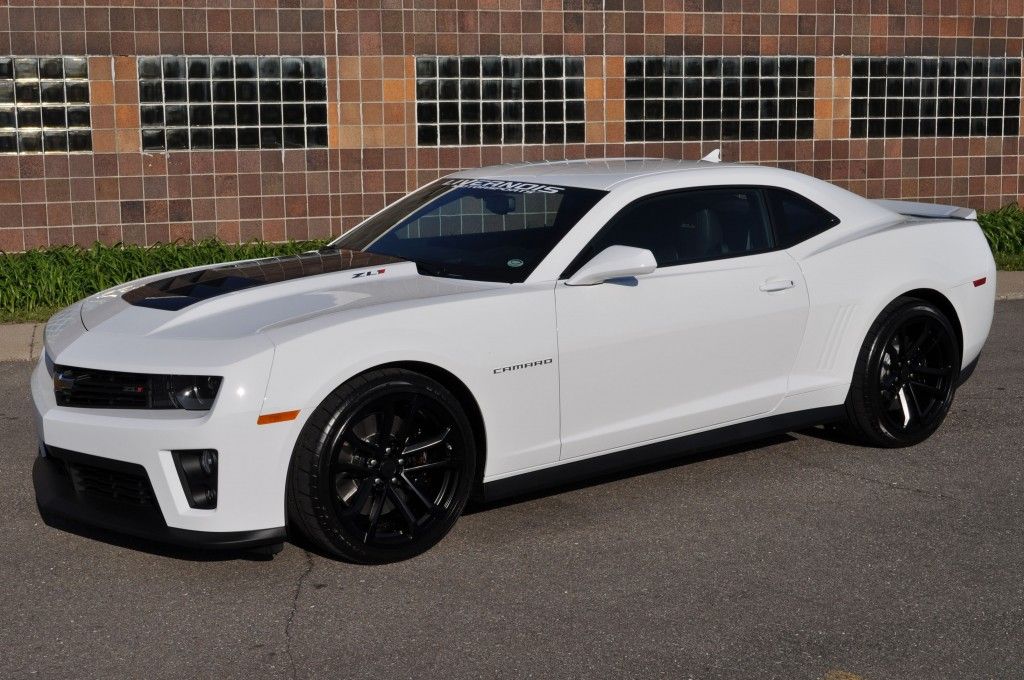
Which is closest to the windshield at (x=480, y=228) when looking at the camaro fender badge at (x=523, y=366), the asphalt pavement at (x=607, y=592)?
the camaro fender badge at (x=523, y=366)

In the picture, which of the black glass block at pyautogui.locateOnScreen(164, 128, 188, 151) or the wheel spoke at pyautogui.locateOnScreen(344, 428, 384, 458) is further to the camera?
the black glass block at pyautogui.locateOnScreen(164, 128, 188, 151)

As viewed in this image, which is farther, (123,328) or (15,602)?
(123,328)

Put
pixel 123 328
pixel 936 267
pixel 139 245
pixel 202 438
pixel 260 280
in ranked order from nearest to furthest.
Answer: pixel 202 438, pixel 123 328, pixel 260 280, pixel 936 267, pixel 139 245

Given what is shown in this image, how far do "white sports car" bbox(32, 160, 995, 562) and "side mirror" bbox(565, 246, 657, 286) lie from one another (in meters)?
0.01

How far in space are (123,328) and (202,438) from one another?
78cm

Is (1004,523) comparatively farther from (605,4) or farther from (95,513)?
(605,4)

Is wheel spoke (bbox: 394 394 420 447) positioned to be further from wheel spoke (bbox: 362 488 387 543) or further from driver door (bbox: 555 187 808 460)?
driver door (bbox: 555 187 808 460)

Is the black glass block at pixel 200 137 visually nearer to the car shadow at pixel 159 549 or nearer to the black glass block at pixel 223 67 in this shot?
the black glass block at pixel 223 67

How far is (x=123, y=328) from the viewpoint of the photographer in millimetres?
5523

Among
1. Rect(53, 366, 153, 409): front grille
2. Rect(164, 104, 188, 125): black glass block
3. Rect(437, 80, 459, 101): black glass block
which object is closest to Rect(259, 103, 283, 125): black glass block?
Rect(164, 104, 188, 125): black glass block

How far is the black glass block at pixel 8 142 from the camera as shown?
13.8 m

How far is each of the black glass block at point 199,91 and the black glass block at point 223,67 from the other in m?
0.15

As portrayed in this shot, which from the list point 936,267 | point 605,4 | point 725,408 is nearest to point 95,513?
point 725,408

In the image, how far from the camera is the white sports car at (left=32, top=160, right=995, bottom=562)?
514 centimetres
